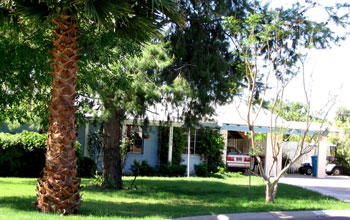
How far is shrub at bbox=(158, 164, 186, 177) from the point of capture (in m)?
21.7

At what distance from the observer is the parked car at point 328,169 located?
1100 inches

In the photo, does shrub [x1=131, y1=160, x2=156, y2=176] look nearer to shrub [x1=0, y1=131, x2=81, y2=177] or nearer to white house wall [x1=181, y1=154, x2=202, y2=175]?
white house wall [x1=181, y1=154, x2=202, y2=175]

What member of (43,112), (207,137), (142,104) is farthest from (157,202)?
(207,137)

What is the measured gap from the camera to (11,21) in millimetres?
9961

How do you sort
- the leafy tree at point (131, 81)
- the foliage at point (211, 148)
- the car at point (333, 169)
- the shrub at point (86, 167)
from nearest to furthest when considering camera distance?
the leafy tree at point (131, 81), the shrub at point (86, 167), the foliage at point (211, 148), the car at point (333, 169)

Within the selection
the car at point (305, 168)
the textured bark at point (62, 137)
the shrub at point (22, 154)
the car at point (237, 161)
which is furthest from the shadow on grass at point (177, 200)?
the car at point (305, 168)

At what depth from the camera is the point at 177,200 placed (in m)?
13.8

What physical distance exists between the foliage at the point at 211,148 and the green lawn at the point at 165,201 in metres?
4.65

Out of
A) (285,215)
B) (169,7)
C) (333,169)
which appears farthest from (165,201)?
(333,169)

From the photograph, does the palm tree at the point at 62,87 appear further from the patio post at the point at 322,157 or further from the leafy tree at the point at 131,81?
the patio post at the point at 322,157

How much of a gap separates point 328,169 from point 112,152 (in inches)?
703

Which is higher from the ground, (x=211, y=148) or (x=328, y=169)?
(x=211, y=148)

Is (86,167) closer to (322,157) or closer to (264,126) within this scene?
(264,126)

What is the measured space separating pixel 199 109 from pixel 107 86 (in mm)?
3239
